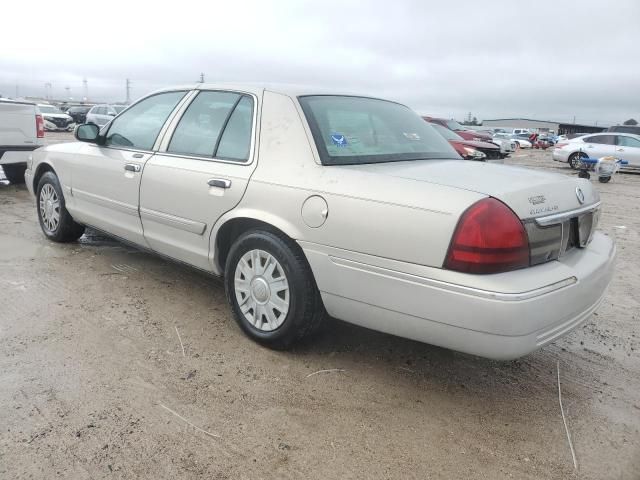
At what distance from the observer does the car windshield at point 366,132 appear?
293cm

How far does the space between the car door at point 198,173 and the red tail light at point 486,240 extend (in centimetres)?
132

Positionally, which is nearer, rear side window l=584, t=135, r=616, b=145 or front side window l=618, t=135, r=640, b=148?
front side window l=618, t=135, r=640, b=148

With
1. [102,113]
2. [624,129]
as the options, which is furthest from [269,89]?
[624,129]

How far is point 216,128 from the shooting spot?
11.3 feet

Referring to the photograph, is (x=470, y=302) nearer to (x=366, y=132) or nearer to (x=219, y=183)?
(x=366, y=132)

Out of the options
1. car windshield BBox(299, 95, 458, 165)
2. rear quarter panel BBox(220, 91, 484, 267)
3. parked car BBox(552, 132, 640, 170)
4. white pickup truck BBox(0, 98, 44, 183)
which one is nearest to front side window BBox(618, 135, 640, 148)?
parked car BBox(552, 132, 640, 170)

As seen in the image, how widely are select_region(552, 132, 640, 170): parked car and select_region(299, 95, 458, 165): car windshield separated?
A: 16.4m

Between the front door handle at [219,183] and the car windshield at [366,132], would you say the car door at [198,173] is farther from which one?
the car windshield at [366,132]

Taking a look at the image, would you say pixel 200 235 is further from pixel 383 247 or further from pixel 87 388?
pixel 383 247

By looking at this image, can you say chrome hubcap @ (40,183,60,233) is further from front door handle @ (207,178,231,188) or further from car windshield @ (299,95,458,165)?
car windshield @ (299,95,458,165)

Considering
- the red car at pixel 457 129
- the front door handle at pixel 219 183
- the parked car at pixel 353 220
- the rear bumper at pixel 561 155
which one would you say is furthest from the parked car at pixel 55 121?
the front door handle at pixel 219 183

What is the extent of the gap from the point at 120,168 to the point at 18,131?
498 centimetres

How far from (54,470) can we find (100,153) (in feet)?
9.34

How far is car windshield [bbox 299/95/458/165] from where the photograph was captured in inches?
115
